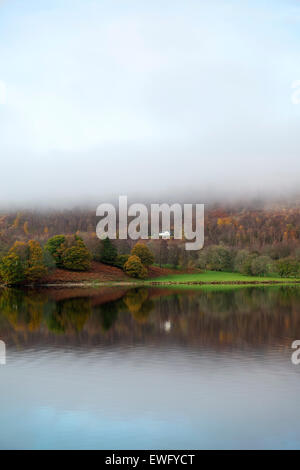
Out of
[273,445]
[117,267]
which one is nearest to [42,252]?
[117,267]

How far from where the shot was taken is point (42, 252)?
90312 millimetres

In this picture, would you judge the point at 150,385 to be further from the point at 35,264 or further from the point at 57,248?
the point at 57,248

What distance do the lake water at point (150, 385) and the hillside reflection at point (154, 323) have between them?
13cm

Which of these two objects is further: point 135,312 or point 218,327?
point 135,312

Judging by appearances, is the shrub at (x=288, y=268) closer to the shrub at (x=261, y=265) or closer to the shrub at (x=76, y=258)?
the shrub at (x=261, y=265)

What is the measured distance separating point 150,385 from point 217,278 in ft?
262

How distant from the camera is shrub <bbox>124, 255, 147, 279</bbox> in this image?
3780 inches

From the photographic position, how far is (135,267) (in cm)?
9600

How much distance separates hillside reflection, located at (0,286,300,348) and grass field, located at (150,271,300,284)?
42.0 m

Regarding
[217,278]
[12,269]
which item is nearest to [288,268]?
[217,278]

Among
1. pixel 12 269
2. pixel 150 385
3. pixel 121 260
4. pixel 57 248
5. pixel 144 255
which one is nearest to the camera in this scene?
pixel 150 385

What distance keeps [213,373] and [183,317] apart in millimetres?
19440

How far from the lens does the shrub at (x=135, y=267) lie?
96.0 metres
